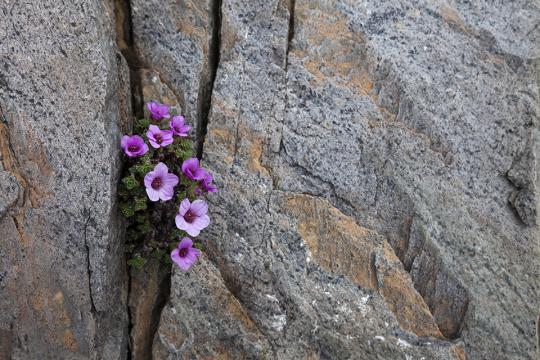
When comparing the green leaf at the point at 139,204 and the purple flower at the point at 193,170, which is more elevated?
the purple flower at the point at 193,170

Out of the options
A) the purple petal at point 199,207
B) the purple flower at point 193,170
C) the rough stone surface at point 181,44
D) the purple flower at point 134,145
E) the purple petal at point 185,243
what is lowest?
the purple petal at point 185,243

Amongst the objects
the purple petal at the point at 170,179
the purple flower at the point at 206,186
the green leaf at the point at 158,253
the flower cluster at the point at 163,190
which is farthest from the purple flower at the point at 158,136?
the green leaf at the point at 158,253

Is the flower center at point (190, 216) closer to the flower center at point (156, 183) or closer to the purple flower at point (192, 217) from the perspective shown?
the purple flower at point (192, 217)

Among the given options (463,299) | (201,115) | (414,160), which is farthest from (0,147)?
(463,299)

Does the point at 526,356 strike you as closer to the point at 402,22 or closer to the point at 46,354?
the point at 402,22

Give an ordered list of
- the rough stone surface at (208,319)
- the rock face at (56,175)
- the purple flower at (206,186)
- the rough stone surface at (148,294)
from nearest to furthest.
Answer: the rock face at (56,175)
the purple flower at (206,186)
the rough stone surface at (208,319)
the rough stone surface at (148,294)

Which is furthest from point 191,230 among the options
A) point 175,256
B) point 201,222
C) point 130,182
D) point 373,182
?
point 373,182

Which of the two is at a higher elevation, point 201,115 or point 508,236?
point 201,115
